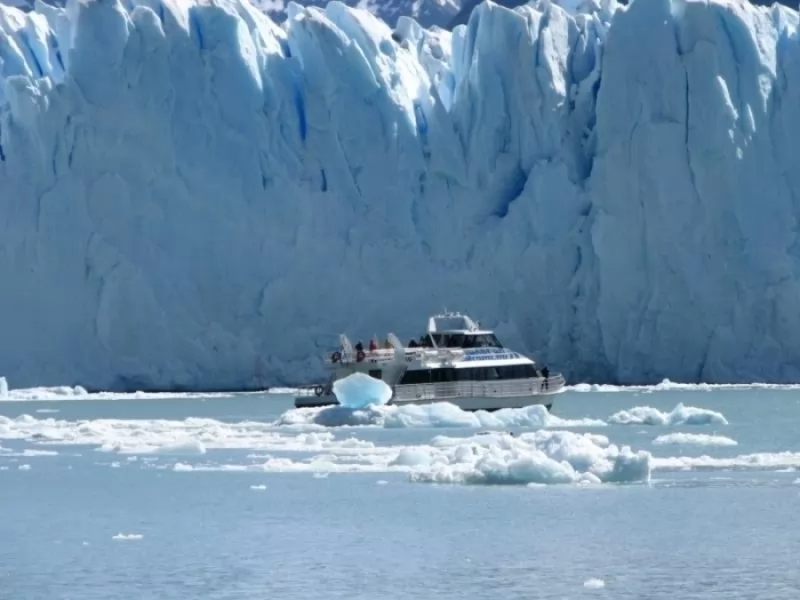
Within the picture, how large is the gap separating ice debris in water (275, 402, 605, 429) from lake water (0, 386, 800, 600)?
3cm

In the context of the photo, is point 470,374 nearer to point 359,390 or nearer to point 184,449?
point 359,390

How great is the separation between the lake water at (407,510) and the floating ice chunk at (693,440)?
0.15ft

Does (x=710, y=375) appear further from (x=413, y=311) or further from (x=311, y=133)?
(x=311, y=133)

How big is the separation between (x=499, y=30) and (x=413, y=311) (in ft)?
17.0

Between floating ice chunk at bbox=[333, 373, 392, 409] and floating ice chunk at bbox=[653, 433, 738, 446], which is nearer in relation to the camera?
floating ice chunk at bbox=[653, 433, 738, 446]

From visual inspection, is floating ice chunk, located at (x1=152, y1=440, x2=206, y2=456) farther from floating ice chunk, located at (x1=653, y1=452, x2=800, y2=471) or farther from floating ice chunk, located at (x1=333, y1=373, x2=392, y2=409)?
floating ice chunk, located at (x1=653, y1=452, x2=800, y2=471)

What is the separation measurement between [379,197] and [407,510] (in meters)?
17.2

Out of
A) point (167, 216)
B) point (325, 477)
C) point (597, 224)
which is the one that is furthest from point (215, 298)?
point (325, 477)

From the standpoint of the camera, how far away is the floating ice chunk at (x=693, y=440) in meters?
18.4

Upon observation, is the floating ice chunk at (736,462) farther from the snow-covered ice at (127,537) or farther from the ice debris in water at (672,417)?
the snow-covered ice at (127,537)

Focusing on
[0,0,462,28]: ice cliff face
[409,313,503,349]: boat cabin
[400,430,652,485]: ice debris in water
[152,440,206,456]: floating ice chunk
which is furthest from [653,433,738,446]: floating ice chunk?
[0,0,462,28]: ice cliff face

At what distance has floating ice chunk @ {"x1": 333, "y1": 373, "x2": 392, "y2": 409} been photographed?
73.0 feet

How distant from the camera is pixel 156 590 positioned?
9.88 metres

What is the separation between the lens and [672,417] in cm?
2095
